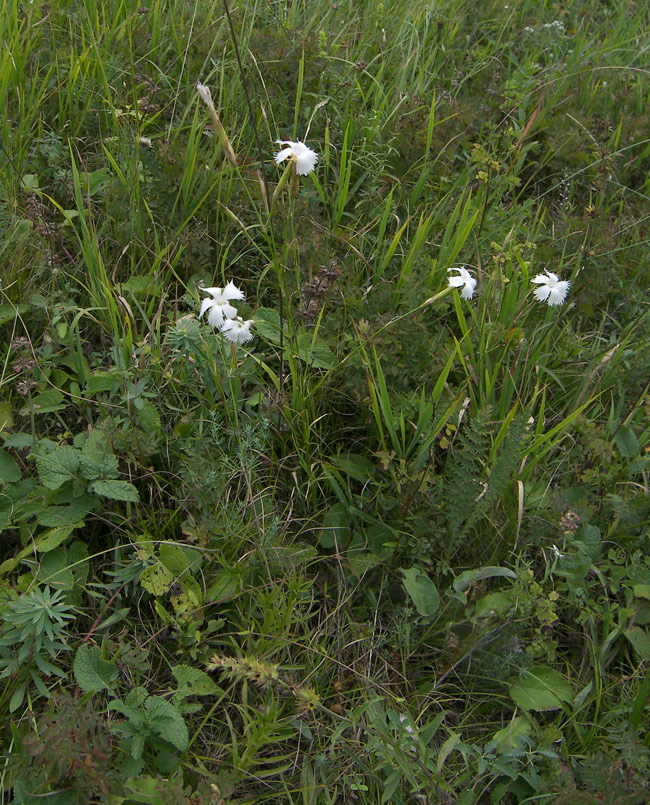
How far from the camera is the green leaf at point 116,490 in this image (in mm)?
1588

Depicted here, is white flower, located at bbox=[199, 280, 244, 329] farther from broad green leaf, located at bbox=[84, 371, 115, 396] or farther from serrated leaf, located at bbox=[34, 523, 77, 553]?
serrated leaf, located at bbox=[34, 523, 77, 553]

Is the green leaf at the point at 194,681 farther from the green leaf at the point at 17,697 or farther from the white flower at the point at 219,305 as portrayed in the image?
the white flower at the point at 219,305

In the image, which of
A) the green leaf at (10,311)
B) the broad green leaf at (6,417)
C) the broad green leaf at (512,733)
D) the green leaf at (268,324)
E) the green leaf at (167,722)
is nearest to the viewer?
the green leaf at (167,722)

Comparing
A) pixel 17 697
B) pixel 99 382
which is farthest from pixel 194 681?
pixel 99 382

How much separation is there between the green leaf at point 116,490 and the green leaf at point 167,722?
445 millimetres

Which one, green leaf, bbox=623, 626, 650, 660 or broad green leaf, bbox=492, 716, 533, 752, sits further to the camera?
green leaf, bbox=623, 626, 650, 660

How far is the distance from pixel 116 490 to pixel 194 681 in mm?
469

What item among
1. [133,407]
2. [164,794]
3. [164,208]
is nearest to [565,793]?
[164,794]

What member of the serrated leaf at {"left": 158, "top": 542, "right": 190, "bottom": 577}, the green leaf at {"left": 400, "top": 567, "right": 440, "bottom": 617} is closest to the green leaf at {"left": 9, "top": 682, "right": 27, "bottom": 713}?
the serrated leaf at {"left": 158, "top": 542, "right": 190, "bottom": 577}

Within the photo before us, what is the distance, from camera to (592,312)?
89.4 inches

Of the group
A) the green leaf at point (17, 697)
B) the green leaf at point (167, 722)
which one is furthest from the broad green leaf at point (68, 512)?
the green leaf at point (167, 722)

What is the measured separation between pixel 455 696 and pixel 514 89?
2336 mm

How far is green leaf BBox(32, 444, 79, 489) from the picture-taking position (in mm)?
1589

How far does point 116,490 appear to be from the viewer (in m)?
1.60
